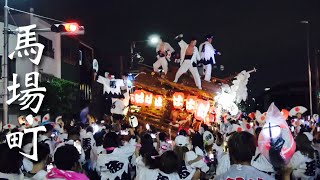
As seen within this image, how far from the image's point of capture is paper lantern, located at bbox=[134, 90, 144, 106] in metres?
19.1

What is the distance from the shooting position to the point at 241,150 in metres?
3.97

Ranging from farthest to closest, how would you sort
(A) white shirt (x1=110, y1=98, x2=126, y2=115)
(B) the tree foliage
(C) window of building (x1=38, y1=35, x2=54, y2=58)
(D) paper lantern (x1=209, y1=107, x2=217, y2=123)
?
(C) window of building (x1=38, y1=35, x2=54, y2=58) → (B) the tree foliage → (D) paper lantern (x1=209, y1=107, x2=217, y2=123) → (A) white shirt (x1=110, y1=98, x2=126, y2=115)

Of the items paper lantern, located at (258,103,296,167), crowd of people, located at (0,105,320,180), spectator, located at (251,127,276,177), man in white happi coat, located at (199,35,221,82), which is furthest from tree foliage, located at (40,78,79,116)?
paper lantern, located at (258,103,296,167)

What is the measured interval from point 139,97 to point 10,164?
1466 centimetres

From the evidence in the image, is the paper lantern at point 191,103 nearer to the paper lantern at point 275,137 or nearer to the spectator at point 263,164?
the spectator at point 263,164

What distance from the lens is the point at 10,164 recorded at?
468 cm

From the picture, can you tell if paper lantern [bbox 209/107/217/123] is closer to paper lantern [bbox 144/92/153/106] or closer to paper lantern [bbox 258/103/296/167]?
paper lantern [bbox 144/92/153/106]

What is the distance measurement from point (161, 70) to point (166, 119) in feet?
7.58

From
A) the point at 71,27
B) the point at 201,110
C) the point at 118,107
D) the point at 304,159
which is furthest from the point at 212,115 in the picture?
the point at 304,159

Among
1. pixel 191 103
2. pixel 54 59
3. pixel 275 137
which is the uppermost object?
pixel 54 59

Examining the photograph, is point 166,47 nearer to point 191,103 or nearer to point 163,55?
point 163,55

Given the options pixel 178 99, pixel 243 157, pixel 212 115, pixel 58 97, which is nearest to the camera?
pixel 243 157

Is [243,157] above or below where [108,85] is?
below

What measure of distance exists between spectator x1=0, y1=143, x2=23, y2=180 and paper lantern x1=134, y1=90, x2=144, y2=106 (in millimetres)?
14301
